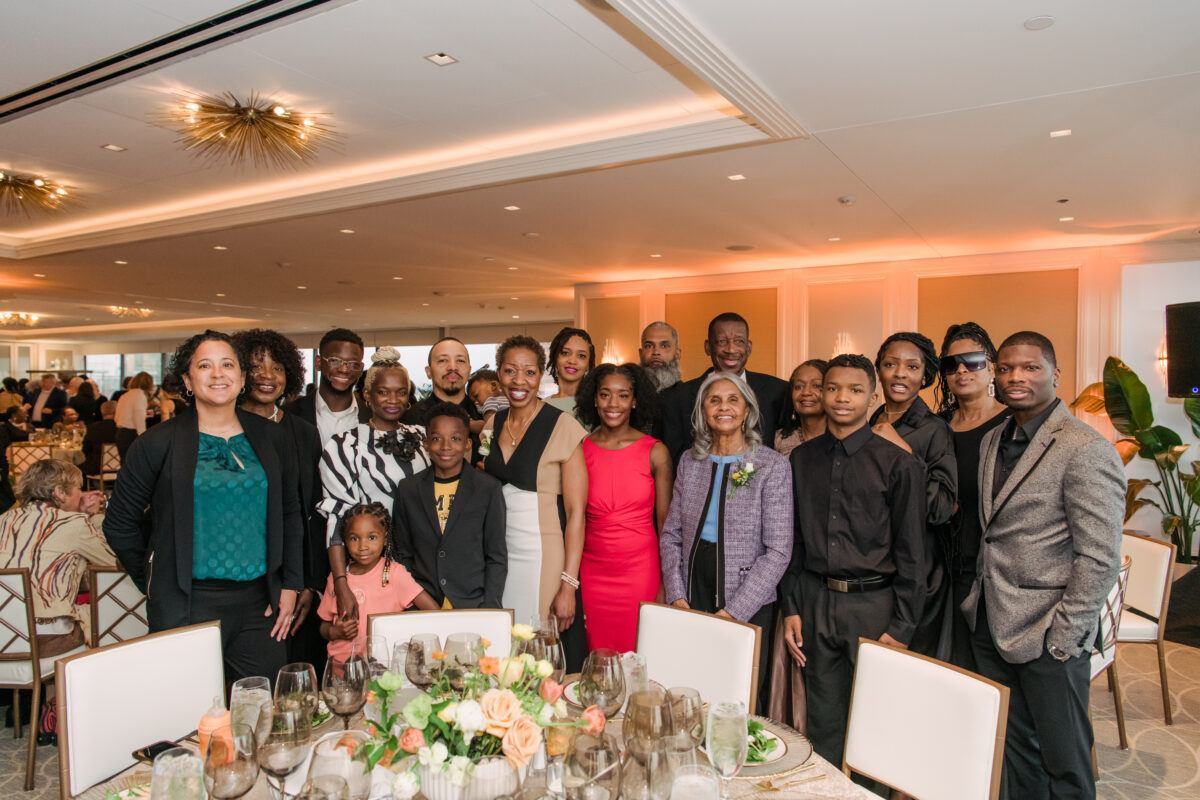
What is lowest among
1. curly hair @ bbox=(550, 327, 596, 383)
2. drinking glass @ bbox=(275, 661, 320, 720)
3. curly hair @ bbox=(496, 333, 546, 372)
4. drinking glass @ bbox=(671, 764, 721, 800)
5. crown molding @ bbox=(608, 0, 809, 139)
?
drinking glass @ bbox=(671, 764, 721, 800)

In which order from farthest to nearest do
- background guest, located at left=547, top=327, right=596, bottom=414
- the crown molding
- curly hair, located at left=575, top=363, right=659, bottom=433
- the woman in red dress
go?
background guest, located at left=547, top=327, right=596, bottom=414
curly hair, located at left=575, top=363, right=659, bottom=433
the woman in red dress
the crown molding

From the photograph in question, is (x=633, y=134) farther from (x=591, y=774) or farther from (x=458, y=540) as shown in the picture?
(x=591, y=774)

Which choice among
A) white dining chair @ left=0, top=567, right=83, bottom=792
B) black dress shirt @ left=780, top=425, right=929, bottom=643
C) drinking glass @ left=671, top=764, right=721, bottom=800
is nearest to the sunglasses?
black dress shirt @ left=780, top=425, right=929, bottom=643

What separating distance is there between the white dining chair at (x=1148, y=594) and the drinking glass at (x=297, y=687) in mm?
3890

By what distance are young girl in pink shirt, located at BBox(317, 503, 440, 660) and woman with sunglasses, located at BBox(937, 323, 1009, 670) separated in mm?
2033

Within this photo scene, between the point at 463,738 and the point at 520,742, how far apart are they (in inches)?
4.3

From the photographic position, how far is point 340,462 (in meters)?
3.13

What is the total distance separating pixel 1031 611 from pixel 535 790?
1.85 metres

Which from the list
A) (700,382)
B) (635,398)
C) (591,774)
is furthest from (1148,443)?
(591,774)

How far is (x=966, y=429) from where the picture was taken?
318 cm

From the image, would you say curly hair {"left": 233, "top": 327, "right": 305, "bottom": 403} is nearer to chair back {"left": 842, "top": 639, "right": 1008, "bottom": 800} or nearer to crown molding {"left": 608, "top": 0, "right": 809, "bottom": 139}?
crown molding {"left": 608, "top": 0, "right": 809, "bottom": 139}

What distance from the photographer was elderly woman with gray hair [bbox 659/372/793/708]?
9.43ft

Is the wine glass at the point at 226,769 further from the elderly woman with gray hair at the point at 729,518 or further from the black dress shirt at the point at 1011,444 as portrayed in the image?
the black dress shirt at the point at 1011,444

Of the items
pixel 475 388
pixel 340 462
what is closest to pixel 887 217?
pixel 475 388
